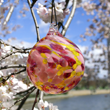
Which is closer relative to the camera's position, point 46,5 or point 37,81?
point 37,81

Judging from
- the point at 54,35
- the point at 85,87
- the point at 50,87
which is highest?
the point at 54,35

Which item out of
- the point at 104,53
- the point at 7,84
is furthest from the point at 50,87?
the point at 104,53

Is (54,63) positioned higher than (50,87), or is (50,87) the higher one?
(54,63)

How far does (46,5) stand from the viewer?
1286mm

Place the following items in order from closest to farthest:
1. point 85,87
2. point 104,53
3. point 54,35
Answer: point 54,35
point 104,53
point 85,87

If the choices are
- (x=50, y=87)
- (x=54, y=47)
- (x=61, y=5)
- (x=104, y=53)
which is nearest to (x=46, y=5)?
(x=61, y=5)

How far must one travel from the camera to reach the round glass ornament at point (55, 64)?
73 centimetres

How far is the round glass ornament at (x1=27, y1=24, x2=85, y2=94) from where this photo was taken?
730 mm

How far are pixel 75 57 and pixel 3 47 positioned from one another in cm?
72

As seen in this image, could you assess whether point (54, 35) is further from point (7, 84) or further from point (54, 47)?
point (7, 84)

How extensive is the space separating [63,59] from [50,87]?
166mm

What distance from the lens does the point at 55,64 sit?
2.38 ft

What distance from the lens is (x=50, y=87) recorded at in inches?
31.0

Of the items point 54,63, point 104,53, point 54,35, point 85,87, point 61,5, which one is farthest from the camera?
point 85,87
